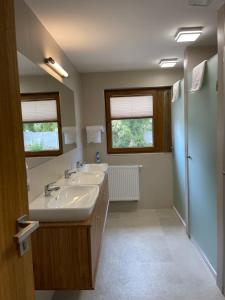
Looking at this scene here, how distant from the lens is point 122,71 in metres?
4.18

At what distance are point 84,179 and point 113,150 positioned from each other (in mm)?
1585

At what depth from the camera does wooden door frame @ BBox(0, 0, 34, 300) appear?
85 centimetres

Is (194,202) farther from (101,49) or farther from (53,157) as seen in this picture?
(101,49)

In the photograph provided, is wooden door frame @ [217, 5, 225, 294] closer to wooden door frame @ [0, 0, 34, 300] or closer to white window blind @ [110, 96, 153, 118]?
wooden door frame @ [0, 0, 34, 300]

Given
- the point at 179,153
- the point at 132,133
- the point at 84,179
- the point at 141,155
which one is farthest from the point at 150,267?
the point at 132,133

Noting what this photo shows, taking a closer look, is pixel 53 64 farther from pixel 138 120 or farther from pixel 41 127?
pixel 138 120

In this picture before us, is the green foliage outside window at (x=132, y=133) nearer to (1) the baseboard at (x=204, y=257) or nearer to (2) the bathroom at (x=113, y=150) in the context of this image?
(2) the bathroom at (x=113, y=150)

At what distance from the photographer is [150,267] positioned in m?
2.63

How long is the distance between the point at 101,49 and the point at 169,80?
5.05ft

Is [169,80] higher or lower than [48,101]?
higher

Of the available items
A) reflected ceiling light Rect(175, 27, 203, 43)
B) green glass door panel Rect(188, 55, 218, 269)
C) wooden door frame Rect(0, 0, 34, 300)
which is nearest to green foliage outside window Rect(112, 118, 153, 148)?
green glass door panel Rect(188, 55, 218, 269)

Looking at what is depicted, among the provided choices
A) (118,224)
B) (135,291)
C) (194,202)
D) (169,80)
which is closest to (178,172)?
(194,202)

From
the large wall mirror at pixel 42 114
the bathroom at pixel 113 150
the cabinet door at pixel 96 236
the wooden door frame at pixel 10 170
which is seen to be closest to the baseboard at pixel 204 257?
the bathroom at pixel 113 150

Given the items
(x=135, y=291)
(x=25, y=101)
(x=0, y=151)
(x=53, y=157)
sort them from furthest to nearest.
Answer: (x=53, y=157) < (x=135, y=291) < (x=25, y=101) < (x=0, y=151)
